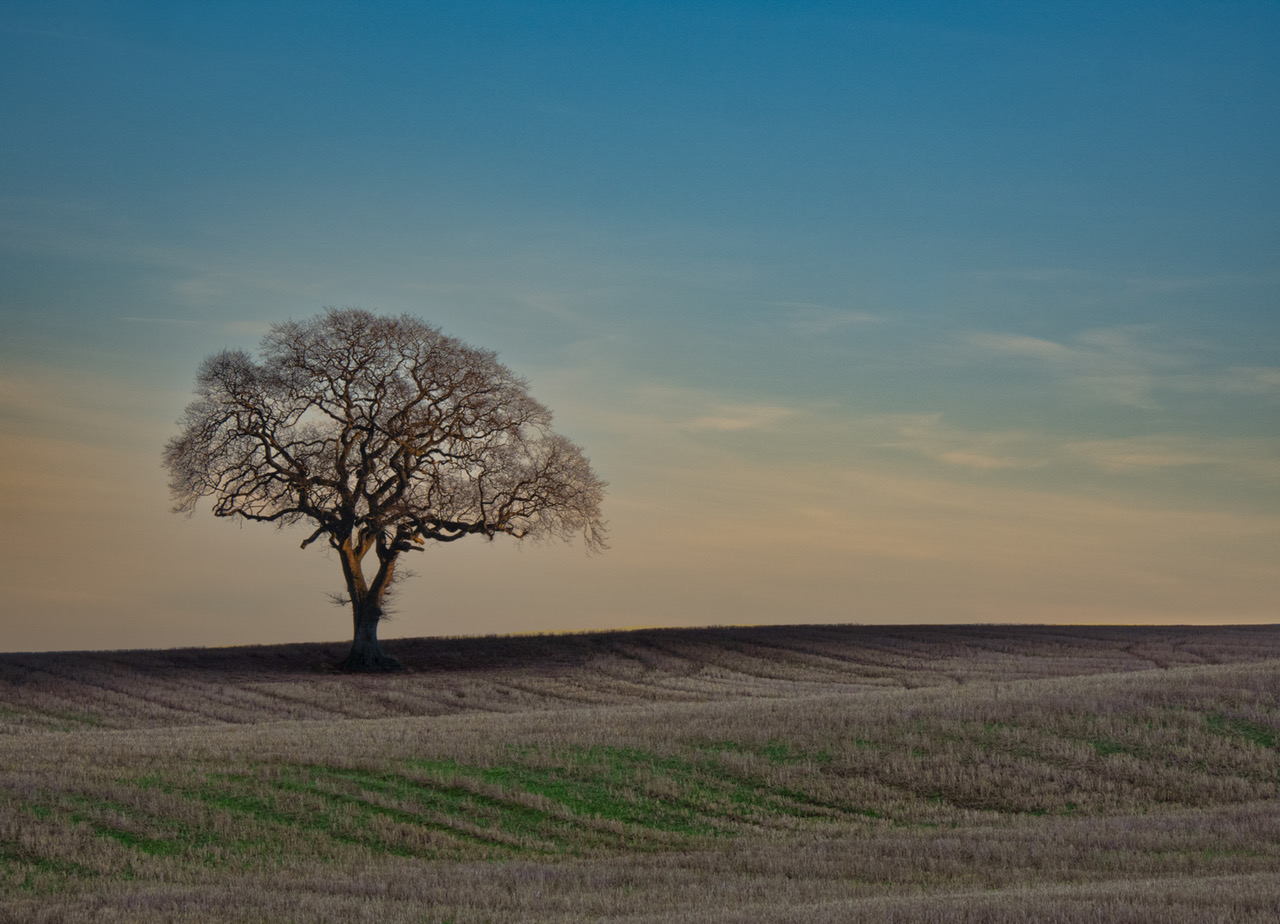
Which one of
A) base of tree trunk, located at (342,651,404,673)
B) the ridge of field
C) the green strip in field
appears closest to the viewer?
the green strip in field

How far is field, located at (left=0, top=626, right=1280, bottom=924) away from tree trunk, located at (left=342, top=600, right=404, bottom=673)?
1583cm

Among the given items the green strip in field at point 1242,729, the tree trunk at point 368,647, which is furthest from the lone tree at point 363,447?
the green strip in field at point 1242,729

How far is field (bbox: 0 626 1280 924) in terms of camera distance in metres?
15.0

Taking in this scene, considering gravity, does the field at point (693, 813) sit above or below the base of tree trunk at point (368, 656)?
below

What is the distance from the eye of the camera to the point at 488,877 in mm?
16812

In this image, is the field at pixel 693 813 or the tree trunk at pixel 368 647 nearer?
the field at pixel 693 813

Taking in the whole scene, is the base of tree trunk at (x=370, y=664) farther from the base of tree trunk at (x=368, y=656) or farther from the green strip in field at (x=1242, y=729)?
the green strip in field at (x=1242, y=729)

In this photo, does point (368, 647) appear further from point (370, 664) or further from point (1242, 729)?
point (1242, 729)

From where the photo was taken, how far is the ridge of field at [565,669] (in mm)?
42250

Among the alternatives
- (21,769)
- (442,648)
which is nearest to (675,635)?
(442,648)

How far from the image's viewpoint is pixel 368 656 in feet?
171

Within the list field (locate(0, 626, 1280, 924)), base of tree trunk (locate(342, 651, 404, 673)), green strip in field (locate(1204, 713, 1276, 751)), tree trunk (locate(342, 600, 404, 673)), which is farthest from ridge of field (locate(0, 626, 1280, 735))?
green strip in field (locate(1204, 713, 1276, 751))

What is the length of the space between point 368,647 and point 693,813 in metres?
33.5

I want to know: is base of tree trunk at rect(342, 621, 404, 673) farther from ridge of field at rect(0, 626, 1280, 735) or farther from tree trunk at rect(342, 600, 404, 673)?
ridge of field at rect(0, 626, 1280, 735)
